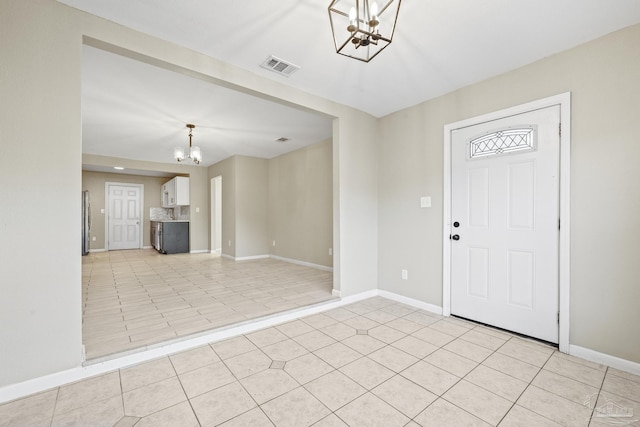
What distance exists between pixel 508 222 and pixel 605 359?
1.24 meters

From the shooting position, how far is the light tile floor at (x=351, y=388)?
155cm

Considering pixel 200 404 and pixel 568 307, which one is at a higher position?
pixel 568 307

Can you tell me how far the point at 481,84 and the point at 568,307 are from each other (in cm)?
226

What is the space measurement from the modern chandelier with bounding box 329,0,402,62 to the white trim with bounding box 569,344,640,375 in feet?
9.23

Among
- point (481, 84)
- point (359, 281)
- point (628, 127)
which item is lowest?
point (359, 281)

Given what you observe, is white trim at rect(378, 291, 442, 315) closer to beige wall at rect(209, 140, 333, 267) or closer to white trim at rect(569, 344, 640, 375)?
white trim at rect(569, 344, 640, 375)

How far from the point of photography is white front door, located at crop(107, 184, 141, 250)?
8484mm

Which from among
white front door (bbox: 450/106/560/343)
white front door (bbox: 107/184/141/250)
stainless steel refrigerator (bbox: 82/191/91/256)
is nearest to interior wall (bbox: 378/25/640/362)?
white front door (bbox: 450/106/560/343)

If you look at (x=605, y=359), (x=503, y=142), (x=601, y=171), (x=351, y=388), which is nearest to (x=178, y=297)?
(x=351, y=388)

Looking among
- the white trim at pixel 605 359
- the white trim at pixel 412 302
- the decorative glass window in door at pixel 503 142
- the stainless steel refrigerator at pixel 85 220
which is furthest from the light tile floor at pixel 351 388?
the stainless steel refrigerator at pixel 85 220

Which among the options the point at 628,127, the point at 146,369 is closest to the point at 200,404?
the point at 146,369

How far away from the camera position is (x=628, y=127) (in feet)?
6.75

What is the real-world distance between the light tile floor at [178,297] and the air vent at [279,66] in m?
2.51

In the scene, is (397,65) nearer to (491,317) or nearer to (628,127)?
(628,127)
